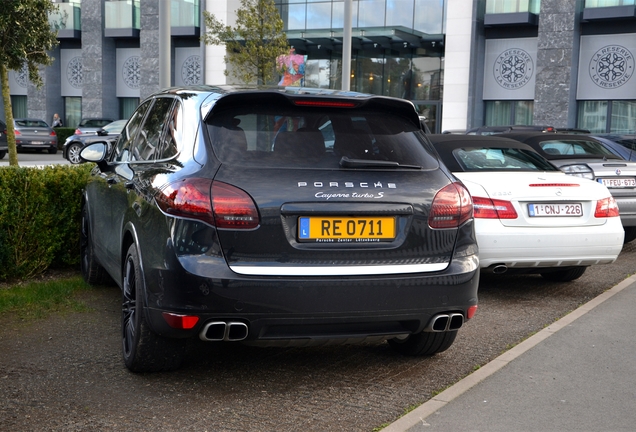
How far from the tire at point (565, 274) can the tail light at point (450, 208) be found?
154 inches

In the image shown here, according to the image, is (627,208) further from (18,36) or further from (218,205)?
(18,36)

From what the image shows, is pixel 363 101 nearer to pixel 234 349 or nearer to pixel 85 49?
pixel 234 349

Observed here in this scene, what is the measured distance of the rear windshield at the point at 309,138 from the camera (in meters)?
4.29

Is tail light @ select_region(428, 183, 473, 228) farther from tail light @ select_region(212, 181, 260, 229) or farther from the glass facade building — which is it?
the glass facade building

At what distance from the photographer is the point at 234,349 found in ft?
17.4

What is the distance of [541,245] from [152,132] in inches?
138

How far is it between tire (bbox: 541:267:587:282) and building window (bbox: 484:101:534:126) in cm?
2642

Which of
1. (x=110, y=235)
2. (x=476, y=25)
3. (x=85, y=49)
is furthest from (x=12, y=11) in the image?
(x=85, y=49)

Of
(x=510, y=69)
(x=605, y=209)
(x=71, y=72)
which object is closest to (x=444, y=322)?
(x=605, y=209)

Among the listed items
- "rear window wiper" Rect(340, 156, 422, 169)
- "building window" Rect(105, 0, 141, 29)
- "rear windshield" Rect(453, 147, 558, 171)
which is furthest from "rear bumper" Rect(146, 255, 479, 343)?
"building window" Rect(105, 0, 141, 29)

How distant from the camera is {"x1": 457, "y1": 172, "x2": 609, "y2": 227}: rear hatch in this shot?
6938mm

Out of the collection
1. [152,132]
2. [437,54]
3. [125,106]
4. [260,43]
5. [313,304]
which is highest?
[437,54]

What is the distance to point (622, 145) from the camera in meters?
12.2

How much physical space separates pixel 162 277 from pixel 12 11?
15205 mm
